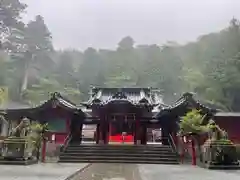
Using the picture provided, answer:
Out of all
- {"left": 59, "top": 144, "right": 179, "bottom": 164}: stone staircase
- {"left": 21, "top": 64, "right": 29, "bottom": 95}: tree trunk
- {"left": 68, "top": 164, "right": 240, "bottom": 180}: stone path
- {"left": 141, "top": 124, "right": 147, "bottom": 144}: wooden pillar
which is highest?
{"left": 21, "top": 64, "right": 29, "bottom": 95}: tree trunk

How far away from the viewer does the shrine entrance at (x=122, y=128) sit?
76.2 ft

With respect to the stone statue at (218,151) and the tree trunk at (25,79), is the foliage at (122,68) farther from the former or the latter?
the stone statue at (218,151)

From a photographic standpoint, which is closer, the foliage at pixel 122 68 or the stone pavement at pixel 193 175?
the stone pavement at pixel 193 175

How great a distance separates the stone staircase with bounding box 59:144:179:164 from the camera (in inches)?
693

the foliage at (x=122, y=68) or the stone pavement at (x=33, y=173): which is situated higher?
the foliage at (x=122, y=68)

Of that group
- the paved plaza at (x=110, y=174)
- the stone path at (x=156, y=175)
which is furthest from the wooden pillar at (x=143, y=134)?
the paved plaza at (x=110, y=174)

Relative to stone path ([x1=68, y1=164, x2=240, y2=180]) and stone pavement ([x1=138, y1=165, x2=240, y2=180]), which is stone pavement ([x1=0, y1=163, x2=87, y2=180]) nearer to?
stone path ([x1=68, y1=164, x2=240, y2=180])

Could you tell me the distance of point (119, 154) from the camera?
60.8 ft

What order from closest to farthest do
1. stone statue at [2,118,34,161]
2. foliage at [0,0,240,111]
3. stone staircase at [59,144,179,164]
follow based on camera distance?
stone statue at [2,118,34,161] < stone staircase at [59,144,179,164] < foliage at [0,0,240,111]

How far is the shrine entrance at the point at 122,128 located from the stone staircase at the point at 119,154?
3.81 m

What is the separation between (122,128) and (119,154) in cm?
617

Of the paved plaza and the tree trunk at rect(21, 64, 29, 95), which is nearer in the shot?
the paved plaza

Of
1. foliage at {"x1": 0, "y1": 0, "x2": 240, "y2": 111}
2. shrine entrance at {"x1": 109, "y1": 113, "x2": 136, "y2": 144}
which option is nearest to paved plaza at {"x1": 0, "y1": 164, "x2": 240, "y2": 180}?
shrine entrance at {"x1": 109, "y1": 113, "x2": 136, "y2": 144}

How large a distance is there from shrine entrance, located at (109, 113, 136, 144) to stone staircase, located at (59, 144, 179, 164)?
3813 mm
